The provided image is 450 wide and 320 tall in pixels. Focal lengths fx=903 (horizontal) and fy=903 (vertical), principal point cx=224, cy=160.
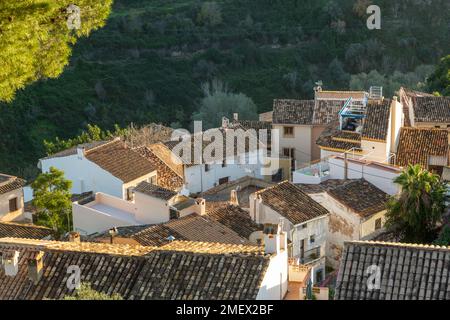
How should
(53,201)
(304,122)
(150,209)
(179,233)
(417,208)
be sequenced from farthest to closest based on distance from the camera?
(304,122), (53,201), (150,209), (179,233), (417,208)

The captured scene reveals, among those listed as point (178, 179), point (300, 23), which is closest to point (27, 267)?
point (178, 179)

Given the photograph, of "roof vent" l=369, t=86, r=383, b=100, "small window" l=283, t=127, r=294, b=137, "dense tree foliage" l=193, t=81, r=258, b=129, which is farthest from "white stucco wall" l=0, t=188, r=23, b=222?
"dense tree foliage" l=193, t=81, r=258, b=129

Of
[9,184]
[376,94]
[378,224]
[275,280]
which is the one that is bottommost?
[378,224]

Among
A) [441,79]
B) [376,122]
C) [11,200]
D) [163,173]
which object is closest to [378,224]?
[376,122]

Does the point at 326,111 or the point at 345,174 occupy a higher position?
the point at 326,111

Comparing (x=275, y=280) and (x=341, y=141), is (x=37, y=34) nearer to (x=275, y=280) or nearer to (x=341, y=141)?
(x=275, y=280)

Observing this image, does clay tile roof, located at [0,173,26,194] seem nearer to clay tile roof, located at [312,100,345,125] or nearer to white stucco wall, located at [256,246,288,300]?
clay tile roof, located at [312,100,345,125]

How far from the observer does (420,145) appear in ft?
103

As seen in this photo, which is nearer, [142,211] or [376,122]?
[142,211]

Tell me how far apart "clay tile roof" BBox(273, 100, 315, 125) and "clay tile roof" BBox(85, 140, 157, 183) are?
663 centimetres

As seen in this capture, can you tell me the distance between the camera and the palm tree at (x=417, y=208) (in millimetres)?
22922

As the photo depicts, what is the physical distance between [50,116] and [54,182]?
1126 inches

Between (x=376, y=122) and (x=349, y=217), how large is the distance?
5244 millimetres
